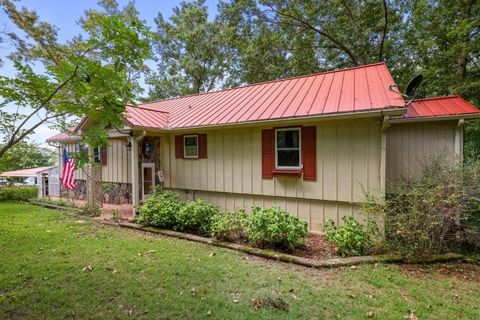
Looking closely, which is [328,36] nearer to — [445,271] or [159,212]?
[159,212]

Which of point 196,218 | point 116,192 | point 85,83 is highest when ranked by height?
point 85,83

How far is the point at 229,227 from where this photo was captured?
19.4 ft

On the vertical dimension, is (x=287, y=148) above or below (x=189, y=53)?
below

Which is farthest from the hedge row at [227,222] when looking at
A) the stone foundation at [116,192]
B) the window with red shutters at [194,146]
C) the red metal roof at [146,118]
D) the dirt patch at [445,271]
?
the stone foundation at [116,192]

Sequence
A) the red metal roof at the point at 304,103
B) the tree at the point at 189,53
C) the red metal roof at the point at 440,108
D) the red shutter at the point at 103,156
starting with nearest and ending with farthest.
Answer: the red metal roof at the point at 304,103, the red metal roof at the point at 440,108, the red shutter at the point at 103,156, the tree at the point at 189,53

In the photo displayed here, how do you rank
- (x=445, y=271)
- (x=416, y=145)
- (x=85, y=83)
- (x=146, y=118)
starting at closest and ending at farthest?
(x=85, y=83)
(x=445, y=271)
(x=416, y=145)
(x=146, y=118)

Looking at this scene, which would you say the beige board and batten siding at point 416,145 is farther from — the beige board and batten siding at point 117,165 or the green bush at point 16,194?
the green bush at point 16,194

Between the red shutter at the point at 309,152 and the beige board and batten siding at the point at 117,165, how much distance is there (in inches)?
273

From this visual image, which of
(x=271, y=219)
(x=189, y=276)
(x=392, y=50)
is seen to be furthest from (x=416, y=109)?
(x=392, y=50)

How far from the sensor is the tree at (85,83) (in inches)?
131

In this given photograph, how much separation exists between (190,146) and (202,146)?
60cm

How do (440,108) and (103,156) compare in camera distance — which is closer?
(440,108)

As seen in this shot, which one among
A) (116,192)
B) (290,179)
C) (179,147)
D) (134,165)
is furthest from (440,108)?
(116,192)

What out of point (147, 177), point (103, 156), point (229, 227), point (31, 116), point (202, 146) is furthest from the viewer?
point (103, 156)
